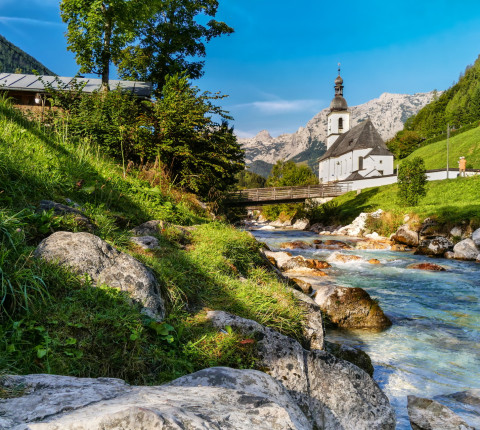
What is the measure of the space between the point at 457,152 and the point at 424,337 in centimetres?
6421

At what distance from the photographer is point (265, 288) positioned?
16.8ft

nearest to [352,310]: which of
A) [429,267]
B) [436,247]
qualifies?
[429,267]

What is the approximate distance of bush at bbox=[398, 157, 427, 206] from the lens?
30109mm

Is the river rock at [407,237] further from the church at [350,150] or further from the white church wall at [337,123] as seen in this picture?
the white church wall at [337,123]

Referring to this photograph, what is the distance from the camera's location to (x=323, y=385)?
334cm

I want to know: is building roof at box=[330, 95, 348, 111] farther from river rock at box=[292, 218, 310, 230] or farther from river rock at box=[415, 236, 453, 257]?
river rock at box=[415, 236, 453, 257]

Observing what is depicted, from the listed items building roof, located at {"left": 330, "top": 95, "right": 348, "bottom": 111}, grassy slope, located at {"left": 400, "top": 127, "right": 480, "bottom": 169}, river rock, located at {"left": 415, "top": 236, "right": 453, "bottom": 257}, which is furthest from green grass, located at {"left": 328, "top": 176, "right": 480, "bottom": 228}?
building roof, located at {"left": 330, "top": 95, "right": 348, "bottom": 111}

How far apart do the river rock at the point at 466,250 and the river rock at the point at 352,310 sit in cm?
1170

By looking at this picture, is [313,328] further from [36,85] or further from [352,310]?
[36,85]

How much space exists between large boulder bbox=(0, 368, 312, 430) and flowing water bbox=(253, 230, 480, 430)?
11.7ft

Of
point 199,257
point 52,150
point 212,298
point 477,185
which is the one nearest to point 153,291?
point 212,298

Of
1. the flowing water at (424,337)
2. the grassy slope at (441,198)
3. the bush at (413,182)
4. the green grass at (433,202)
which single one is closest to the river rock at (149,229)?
the flowing water at (424,337)

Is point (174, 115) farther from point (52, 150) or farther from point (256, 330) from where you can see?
point (256, 330)

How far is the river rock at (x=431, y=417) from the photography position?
3.91 m
